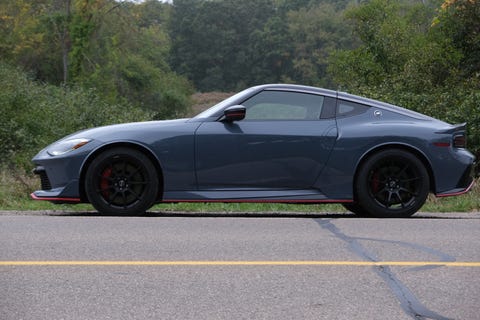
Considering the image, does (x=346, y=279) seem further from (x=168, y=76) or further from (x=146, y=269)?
(x=168, y=76)

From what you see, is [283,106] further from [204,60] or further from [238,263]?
[204,60]

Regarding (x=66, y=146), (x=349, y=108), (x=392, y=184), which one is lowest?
(x=392, y=184)

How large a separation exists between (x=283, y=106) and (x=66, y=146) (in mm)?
2238

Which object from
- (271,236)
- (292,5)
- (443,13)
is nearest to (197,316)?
(271,236)

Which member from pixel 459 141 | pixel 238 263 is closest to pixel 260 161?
pixel 459 141

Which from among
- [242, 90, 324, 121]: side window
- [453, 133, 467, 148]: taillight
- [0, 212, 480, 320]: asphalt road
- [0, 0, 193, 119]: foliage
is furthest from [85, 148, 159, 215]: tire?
[0, 0, 193, 119]: foliage

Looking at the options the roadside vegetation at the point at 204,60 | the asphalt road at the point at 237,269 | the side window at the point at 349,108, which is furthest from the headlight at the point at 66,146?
the side window at the point at 349,108

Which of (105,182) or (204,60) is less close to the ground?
(105,182)

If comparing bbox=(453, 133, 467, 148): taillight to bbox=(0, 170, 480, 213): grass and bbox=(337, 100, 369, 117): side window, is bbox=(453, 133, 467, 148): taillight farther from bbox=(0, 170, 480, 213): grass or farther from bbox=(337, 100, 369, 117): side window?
bbox=(0, 170, 480, 213): grass

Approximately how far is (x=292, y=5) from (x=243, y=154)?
422 ft

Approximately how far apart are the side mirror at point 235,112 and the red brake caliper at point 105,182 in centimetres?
129

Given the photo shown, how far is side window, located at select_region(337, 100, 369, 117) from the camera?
8938mm

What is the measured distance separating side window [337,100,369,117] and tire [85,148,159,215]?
2030 millimetres

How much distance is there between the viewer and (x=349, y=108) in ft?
29.4
